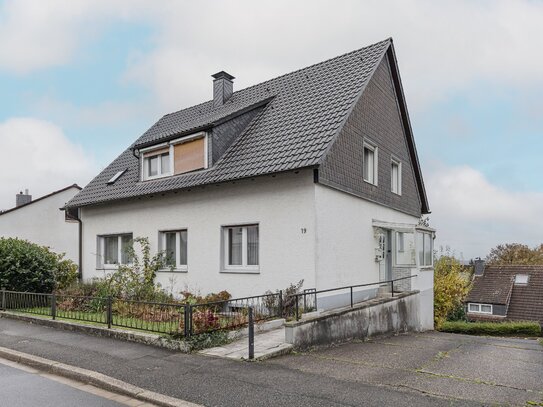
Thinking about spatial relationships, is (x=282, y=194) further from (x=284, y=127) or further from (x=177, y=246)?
(x=177, y=246)

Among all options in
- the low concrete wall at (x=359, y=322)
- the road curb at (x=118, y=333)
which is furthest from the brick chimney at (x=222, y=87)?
the road curb at (x=118, y=333)

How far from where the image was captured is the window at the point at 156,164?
15.2 meters

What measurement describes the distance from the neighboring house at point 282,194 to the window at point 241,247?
34 mm

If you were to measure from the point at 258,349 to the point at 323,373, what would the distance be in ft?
5.12

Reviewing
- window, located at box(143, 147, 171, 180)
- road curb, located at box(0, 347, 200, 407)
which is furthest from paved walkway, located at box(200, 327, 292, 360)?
window, located at box(143, 147, 171, 180)

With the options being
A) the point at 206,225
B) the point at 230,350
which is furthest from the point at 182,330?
the point at 206,225

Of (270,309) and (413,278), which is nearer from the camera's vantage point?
(270,309)

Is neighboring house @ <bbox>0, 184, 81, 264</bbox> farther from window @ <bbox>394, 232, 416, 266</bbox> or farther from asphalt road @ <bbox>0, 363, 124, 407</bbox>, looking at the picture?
asphalt road @ <bbox>0, 363, 124, 407</bbox>

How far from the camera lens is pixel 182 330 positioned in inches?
336

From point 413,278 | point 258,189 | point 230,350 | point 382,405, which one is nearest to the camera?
point 382,405

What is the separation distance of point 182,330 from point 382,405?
14.2 feet

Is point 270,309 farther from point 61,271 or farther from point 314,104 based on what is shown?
point 61,271

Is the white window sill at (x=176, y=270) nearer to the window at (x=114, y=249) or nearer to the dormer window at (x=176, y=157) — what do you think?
the window at (x=114, y=249)

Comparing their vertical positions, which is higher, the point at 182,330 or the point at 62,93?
the point at 62,93
